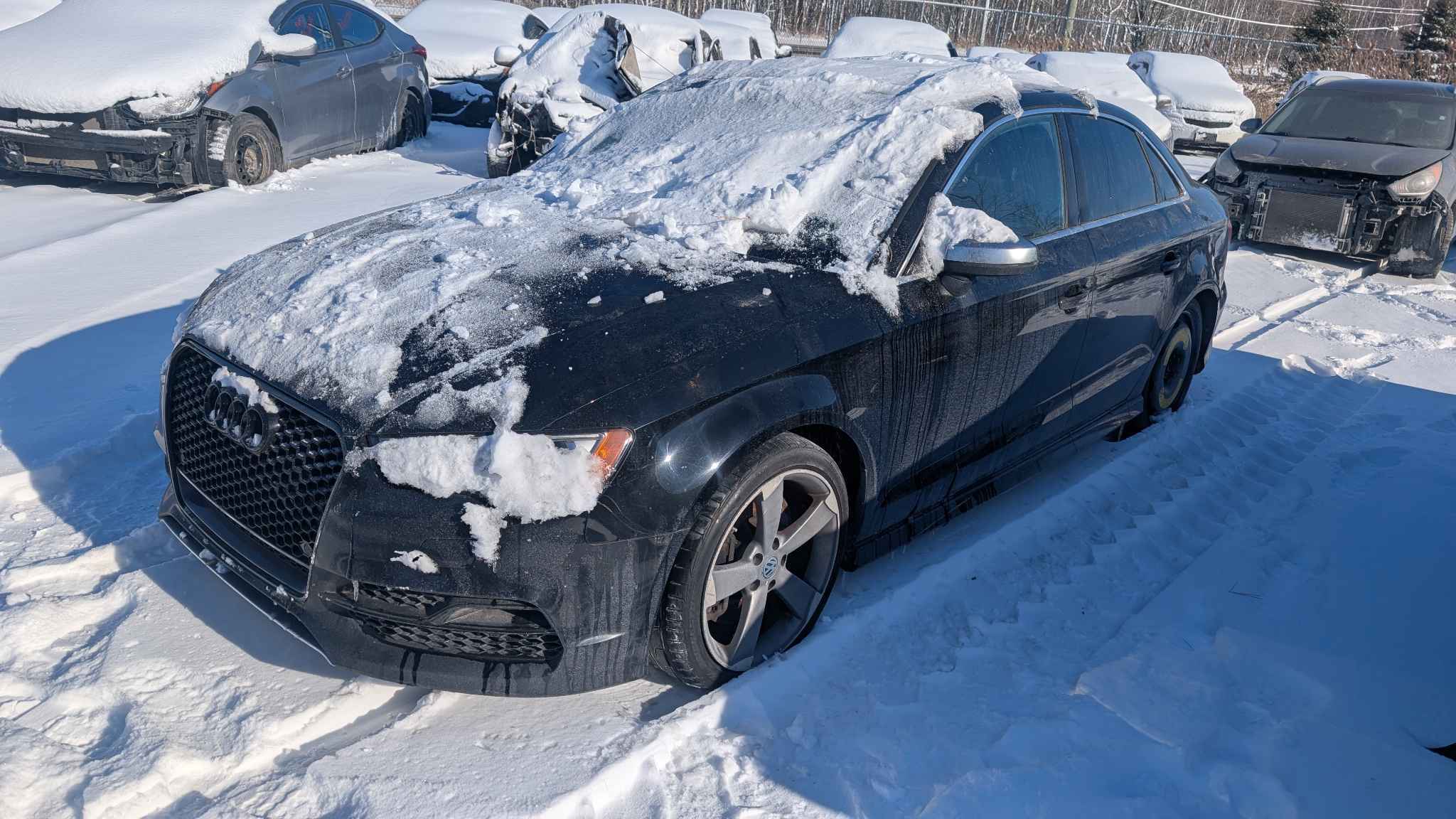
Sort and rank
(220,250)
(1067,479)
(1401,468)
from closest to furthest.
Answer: (1067,479), (1401,468), (220,250)

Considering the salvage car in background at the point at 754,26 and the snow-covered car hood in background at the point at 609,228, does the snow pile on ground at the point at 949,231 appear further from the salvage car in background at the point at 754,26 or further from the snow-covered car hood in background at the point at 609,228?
the salvage car in background at the point at 754,26

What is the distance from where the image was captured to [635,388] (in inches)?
104

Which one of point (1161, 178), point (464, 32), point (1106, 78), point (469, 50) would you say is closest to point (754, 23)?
point (464, 32)

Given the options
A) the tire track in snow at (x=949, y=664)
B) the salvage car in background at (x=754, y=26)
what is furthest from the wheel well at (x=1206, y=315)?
the salvage car in background at (x=754, y=26)

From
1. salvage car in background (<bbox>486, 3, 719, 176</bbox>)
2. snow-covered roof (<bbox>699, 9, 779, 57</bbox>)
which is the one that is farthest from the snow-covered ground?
snow-covered roof (<bbox>699, 9, 779, 57</bbox>)

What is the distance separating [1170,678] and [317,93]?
8.55 metres

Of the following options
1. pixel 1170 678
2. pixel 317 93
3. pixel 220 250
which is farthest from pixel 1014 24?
pixel 1170 678

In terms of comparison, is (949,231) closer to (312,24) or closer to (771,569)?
(771,569)

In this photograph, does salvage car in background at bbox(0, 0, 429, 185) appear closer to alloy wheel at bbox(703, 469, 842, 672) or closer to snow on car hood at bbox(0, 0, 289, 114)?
snow on car hood at bbox(0, 0, 289, 114)

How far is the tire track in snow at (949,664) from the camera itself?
8.73ft

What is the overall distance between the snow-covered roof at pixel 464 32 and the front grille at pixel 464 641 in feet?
35.3

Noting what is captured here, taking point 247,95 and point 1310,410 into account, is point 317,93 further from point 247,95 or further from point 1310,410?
point 1310,410

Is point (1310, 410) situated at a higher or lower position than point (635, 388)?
lower

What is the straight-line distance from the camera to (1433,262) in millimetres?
9219
